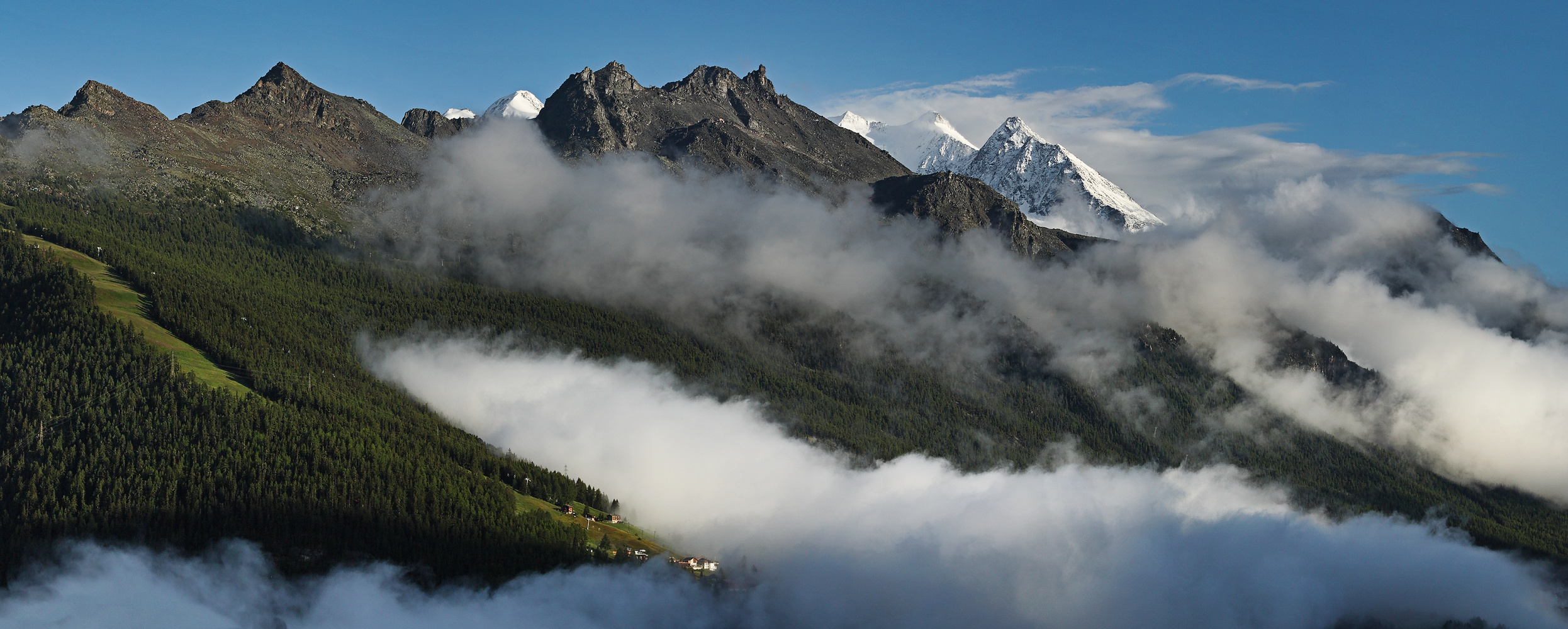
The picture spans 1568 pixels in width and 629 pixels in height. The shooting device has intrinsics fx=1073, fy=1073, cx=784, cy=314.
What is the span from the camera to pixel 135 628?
7579 inches

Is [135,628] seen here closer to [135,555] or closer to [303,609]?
[135,555]

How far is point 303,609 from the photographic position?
200 m

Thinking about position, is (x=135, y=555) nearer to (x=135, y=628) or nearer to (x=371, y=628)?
(x=135, y=628)

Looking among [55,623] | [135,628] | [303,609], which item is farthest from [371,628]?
[55,623]

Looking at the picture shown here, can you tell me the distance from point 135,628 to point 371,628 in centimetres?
4026

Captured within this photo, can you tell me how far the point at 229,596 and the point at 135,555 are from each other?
20549 millimetres

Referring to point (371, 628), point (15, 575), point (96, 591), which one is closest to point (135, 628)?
point (96, 591)

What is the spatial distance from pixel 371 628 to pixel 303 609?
13.1m

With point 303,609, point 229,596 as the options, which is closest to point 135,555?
point 229,596

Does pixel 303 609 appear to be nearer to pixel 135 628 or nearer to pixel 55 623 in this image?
pixel 135 628

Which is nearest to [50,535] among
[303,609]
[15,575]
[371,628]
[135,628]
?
[15,575]

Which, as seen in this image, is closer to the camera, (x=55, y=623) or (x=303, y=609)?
(x=55, y=623)

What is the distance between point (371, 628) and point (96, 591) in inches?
1920

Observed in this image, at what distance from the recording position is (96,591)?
19438 cm
